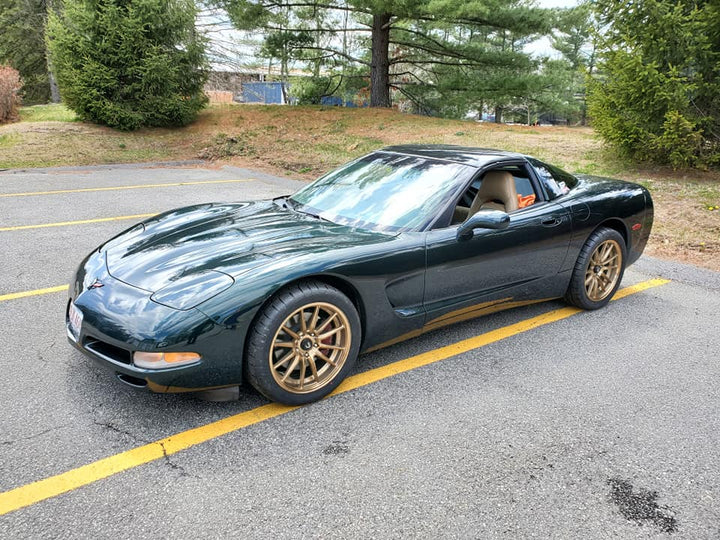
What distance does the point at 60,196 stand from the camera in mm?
8250

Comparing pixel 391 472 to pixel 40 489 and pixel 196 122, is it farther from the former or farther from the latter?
pixel 196 122

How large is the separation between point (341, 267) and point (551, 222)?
1836 mm

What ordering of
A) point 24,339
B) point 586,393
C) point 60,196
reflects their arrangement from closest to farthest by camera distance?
point 586,393 < point 24,339 < point 60,196

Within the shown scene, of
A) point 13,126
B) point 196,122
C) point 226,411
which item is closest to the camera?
point 226,411

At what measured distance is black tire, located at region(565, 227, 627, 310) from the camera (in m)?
4.12

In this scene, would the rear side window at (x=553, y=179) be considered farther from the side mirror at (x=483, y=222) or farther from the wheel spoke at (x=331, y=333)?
the wheel spoke at (x=331, y=333)

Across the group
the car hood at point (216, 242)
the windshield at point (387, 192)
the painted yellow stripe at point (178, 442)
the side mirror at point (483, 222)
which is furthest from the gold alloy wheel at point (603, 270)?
the car hood at point (216, 242)

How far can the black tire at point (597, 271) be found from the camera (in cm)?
412

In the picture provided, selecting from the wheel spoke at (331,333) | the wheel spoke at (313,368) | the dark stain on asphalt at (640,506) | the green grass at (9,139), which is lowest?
the dark stain on asphalt at (640,506)

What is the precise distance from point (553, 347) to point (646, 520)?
5.23ft

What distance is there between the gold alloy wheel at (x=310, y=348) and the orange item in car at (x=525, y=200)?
6.00ft

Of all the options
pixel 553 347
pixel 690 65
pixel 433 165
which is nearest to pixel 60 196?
pixel 433 165

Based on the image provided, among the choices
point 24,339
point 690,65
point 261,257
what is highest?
point 690,65

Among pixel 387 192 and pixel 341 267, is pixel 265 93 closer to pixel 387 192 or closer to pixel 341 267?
pixel 387 192
